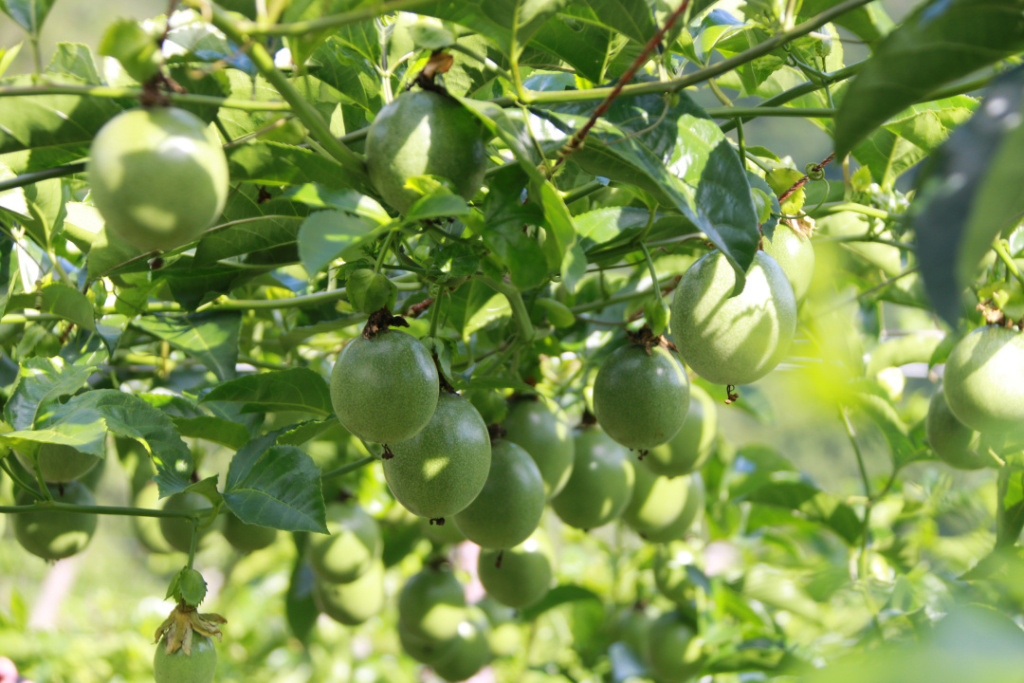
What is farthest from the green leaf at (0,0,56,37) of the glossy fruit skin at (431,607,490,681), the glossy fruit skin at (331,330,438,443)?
the glossy fruit skin at (431,607,490,681)

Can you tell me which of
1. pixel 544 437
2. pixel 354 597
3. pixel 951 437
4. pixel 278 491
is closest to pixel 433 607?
pixel 354 597

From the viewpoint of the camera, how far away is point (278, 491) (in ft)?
2.25

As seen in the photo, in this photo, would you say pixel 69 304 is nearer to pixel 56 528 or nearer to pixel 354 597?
pixel 56 528

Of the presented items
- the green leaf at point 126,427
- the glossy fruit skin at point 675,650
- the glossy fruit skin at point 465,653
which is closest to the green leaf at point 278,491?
the green leaf at point 126,427

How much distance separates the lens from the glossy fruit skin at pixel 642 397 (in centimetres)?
74

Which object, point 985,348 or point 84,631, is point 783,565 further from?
point 84,631

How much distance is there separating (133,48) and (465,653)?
121cm

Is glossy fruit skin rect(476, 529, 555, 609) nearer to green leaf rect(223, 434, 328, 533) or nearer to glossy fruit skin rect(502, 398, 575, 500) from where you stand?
glossy fruit skin rect(502, 398, 575, 500)

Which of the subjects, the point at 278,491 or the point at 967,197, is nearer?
the point at 967,197

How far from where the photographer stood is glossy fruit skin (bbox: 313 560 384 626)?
4.10ft

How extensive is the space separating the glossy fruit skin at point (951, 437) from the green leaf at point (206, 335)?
743 mm

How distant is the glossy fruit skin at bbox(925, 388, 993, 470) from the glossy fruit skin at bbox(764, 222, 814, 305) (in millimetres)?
216

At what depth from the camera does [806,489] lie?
4.20ft

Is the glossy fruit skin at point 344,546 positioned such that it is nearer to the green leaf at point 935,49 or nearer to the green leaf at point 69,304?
the green leaf at point 69,304
